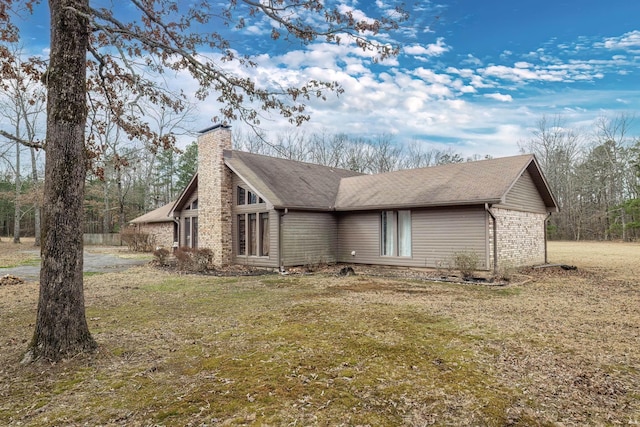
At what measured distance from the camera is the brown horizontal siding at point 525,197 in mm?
13984

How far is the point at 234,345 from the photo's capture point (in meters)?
5.10

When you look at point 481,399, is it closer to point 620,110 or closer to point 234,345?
point 234,345

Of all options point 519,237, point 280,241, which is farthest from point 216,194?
point 519,237

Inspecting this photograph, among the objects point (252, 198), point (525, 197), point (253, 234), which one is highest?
point (252, 198)

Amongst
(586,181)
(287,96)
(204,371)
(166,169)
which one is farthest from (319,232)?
(586,181)

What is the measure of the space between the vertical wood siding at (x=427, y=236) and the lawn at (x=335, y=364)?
448cm

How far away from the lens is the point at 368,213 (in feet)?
51.3

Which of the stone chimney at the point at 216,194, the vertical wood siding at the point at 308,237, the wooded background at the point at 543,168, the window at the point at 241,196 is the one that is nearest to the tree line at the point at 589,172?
the wooded background at the point at 543,168

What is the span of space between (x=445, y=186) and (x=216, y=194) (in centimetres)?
919

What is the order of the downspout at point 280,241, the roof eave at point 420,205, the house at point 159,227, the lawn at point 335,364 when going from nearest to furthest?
the lawn at point 335,364
the roof eave at point 420,205
the downspout at point 280,241
the house at point 159,227

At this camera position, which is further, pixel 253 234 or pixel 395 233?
pixel 253 234

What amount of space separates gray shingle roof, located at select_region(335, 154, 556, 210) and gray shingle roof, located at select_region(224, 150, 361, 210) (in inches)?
36.3

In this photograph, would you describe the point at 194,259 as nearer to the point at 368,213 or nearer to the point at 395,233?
the point at 368,213

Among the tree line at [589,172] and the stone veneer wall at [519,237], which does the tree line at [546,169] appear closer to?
the tree line at [589,172]
